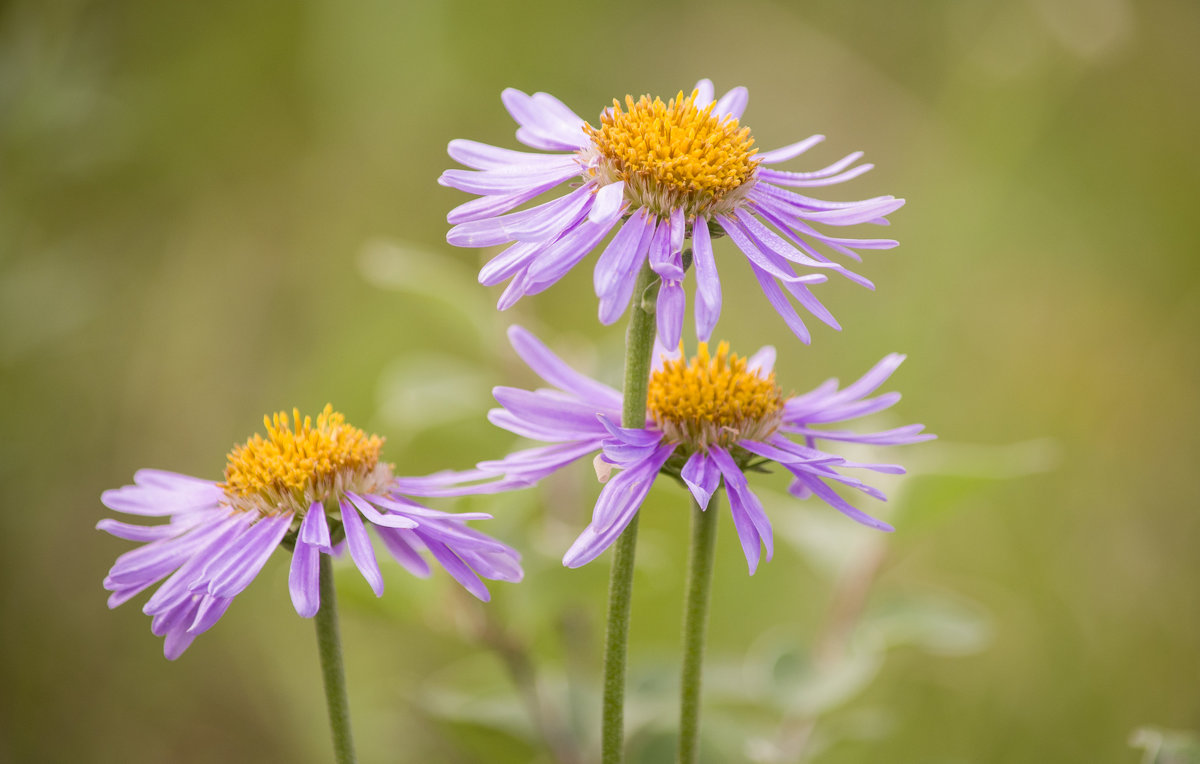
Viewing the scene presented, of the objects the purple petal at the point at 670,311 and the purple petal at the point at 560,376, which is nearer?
the purple petal at the point at 670,311

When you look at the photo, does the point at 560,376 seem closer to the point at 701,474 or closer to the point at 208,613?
the point at 701,474

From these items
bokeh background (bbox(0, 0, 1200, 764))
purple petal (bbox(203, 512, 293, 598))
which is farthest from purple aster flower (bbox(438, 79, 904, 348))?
bokeh background (bbox(0, 0, 1200, 764))

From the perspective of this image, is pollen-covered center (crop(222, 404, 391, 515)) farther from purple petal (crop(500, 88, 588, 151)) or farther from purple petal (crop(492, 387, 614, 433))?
purple petal (crop(500, 88, 588, 151))

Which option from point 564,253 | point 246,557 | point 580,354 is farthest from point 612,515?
point 580,354

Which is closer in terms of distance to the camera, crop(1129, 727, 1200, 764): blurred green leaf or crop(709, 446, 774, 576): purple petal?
crop(709, 446, 774, 576): purple petal

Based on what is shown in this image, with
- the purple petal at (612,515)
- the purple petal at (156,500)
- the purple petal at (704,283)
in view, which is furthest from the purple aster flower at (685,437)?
the purple petal at (156,500)

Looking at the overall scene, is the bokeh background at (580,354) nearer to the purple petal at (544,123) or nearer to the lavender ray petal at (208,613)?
the lavender ray petal at (208,613)

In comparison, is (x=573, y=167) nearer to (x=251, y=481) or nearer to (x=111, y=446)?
(x=251, y=481)
